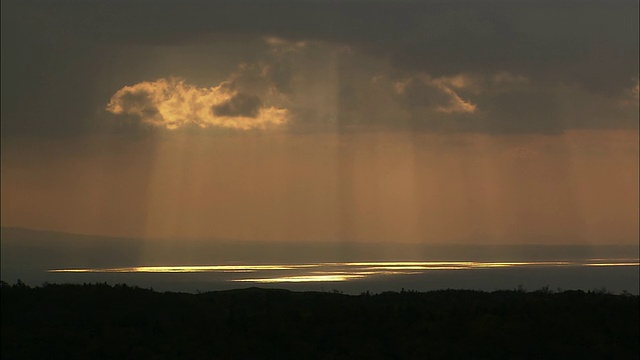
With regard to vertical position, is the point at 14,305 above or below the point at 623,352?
above

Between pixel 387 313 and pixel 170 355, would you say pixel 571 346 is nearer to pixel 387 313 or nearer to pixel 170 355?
pixel 387 313

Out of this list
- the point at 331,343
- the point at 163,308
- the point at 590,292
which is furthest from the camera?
the point at 590,292

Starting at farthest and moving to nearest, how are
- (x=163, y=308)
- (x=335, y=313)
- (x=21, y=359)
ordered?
1. (x=163, y=308)
2. (x=335, y=313)
3. (x=21, y=359)

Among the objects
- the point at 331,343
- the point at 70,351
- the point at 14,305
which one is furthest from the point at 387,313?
the point at 14,305

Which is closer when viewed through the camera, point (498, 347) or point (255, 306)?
point (498, 347)

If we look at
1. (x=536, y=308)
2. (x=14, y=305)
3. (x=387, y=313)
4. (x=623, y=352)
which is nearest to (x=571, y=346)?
(x=623, y=352)

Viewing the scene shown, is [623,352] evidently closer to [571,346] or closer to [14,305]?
[571,346]
